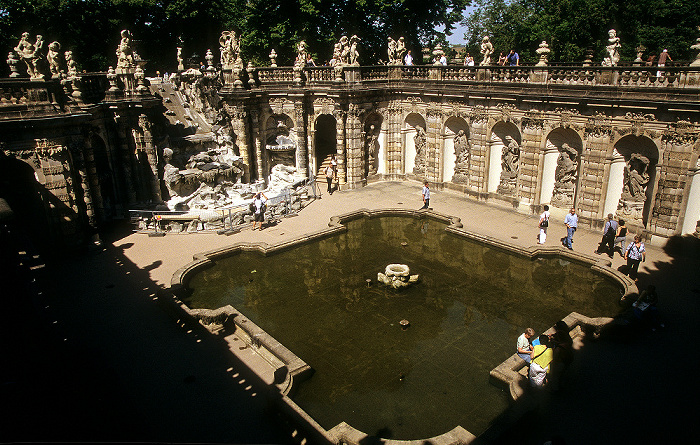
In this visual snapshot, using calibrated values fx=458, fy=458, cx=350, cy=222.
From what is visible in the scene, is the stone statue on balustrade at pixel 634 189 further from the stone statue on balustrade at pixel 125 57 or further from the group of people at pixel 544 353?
the stone statue on balustrade at pixel 125 57

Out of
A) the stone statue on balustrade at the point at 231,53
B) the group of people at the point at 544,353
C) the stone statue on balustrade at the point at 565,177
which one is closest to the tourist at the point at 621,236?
the stone statue on balustrade at the point at 565,177

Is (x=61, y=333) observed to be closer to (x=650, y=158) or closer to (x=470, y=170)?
(x=470, y=170)

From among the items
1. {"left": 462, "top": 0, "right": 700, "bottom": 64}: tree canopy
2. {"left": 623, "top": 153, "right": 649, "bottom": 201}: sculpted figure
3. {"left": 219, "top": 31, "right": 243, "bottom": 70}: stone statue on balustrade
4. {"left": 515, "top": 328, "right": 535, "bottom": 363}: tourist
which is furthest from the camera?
{"left": 462, "top": 0, "right": 700, "bottom": 64}: tree canopy

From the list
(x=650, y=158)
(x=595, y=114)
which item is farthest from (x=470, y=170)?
(x=650, y=158)

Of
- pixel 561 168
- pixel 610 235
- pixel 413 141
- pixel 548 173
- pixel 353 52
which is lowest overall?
pixel 610 235

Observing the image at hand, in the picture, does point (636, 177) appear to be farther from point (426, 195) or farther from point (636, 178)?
point (426, 195)

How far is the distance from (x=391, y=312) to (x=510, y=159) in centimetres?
1376

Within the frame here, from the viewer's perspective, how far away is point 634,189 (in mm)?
20062

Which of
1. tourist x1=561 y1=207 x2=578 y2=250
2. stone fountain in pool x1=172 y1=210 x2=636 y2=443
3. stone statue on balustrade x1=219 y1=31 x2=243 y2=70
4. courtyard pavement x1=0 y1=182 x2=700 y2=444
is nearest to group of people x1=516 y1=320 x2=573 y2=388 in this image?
courtyard pavement x1=0 y1=182 x2=700 y2=444

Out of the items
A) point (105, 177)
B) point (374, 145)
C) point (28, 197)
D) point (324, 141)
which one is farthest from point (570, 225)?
point (28, 197)

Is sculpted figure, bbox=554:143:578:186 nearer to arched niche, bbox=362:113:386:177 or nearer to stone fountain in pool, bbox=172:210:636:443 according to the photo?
stone fountain in pool, bbox=172:210:636:443

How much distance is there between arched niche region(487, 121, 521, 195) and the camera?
24.2m

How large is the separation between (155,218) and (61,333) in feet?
28.9

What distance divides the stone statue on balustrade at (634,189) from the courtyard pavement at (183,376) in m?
2.57
